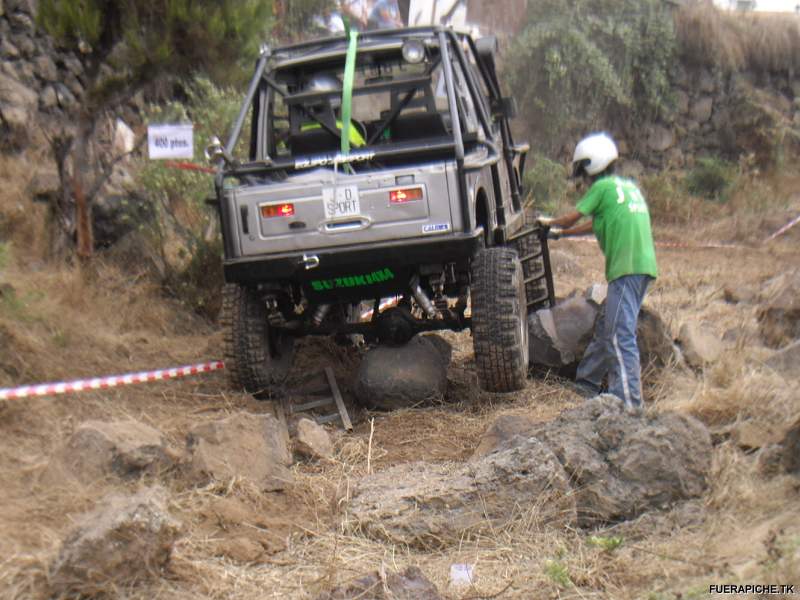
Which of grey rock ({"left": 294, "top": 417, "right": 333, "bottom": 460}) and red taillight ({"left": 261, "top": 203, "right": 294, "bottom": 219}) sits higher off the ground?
red taillight ({"left": 261, "top": 203, "right": 294, "bottom": 219})

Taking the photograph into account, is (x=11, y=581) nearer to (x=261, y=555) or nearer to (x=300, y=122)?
(x=261, y=555)

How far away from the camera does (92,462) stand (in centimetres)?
460

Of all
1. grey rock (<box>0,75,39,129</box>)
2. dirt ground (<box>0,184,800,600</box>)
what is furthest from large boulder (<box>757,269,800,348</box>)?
grey rock (<box>0,75,39,129</box>)

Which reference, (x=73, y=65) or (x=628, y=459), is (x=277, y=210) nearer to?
(x=628, y=459)

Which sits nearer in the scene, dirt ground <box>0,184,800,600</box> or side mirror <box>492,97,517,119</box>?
dirt ground <box>0,184,800,600</box>

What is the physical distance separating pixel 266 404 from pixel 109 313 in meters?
2.22

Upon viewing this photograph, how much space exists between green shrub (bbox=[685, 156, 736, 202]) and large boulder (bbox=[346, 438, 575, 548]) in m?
13.8

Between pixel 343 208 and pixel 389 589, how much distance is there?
293 centimetres

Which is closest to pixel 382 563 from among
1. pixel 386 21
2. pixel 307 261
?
pixel 307 261

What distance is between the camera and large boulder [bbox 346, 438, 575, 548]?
13.8 ft

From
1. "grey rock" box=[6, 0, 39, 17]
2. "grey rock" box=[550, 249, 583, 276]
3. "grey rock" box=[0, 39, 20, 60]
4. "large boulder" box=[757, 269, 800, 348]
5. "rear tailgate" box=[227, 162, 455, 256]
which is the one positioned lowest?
"grey rock" box=[550, 249, 583, 276]

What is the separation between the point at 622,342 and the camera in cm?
636

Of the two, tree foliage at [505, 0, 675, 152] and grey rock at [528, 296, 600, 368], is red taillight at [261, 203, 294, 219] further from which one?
tree foliage at [505, 0, 675, 152]

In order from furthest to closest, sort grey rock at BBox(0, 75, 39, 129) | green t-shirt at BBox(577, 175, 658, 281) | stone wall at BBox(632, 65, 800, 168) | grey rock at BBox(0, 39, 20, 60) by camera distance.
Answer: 1. stone wall at BBox(632, 65, 800, 168)
2. grey rock at BBox(0, 39, 20, 60)
3. grey rock at BBox(0, 75, 39, 129)
4. green t-shirt at BBox(577, 175, 658, 281)
